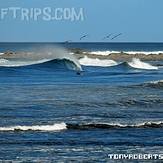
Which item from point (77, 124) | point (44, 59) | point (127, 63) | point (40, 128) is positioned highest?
point (44, 59)

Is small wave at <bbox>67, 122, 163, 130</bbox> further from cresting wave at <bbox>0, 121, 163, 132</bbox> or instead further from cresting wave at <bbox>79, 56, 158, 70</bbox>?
cresting wave at <bbox>79, 56, 158, 70</bbox>

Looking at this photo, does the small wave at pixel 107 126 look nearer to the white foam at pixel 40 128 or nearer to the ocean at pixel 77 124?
the ocean at pixel 77 124

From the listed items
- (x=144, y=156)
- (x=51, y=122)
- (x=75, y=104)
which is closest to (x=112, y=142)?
(x=144, y=156)

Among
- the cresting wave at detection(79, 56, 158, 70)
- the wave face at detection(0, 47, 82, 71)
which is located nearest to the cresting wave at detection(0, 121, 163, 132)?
the wave face at detection(0, 47, 82, 71)

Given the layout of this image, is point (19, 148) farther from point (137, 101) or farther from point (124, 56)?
point (124, 56)

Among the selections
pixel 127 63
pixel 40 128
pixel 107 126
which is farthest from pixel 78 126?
pixel 127 63

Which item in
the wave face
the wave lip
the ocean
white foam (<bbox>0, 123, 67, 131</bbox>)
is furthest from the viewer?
the wave face

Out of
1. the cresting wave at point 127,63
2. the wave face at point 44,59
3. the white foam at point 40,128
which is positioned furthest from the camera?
the cresting wave at point 127,63

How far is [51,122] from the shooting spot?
21625 mm

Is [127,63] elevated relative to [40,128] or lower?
elevated

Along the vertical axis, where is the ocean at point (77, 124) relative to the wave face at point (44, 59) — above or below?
below

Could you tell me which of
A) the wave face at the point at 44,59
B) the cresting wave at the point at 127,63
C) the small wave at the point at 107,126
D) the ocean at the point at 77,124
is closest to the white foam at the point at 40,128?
the ocean at the point at 77,124

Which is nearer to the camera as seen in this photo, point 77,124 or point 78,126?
point 78,126

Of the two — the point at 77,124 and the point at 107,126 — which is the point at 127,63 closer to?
the point at 77,124
